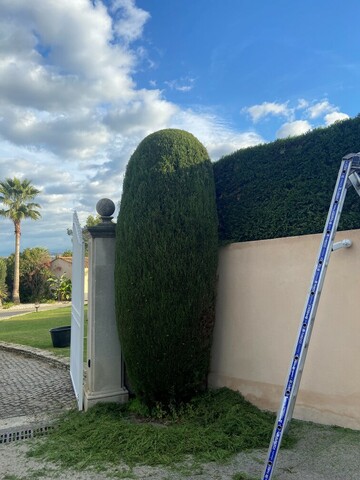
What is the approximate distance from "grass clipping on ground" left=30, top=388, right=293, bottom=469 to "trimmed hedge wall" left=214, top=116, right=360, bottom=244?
2.10m

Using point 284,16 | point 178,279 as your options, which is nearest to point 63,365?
point 178,279

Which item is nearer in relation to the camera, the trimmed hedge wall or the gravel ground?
the gravel ground

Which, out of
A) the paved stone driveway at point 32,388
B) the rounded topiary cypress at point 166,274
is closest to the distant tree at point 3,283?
the paved stone driveway at point 32,388

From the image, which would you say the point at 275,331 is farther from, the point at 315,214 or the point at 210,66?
the point at 210,66

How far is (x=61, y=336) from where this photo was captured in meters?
9.69

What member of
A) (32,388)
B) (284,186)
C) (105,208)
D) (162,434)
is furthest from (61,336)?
(284,186)

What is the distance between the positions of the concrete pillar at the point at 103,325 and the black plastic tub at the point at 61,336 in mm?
4827

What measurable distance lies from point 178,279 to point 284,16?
3856mm

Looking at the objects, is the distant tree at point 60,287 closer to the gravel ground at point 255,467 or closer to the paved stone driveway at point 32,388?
the paved stone driveway at point 32,388

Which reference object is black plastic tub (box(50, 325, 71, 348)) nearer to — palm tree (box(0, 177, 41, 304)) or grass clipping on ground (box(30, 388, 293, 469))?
grass clipping on ground (box(30, 388, 293, 469))

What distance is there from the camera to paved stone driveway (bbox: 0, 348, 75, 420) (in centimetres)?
542

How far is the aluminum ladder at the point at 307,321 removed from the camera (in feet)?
8.15

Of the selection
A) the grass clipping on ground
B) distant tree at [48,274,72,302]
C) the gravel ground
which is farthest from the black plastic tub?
distant tree at [48,274,72,302]

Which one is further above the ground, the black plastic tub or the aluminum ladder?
the aluminum ladder
